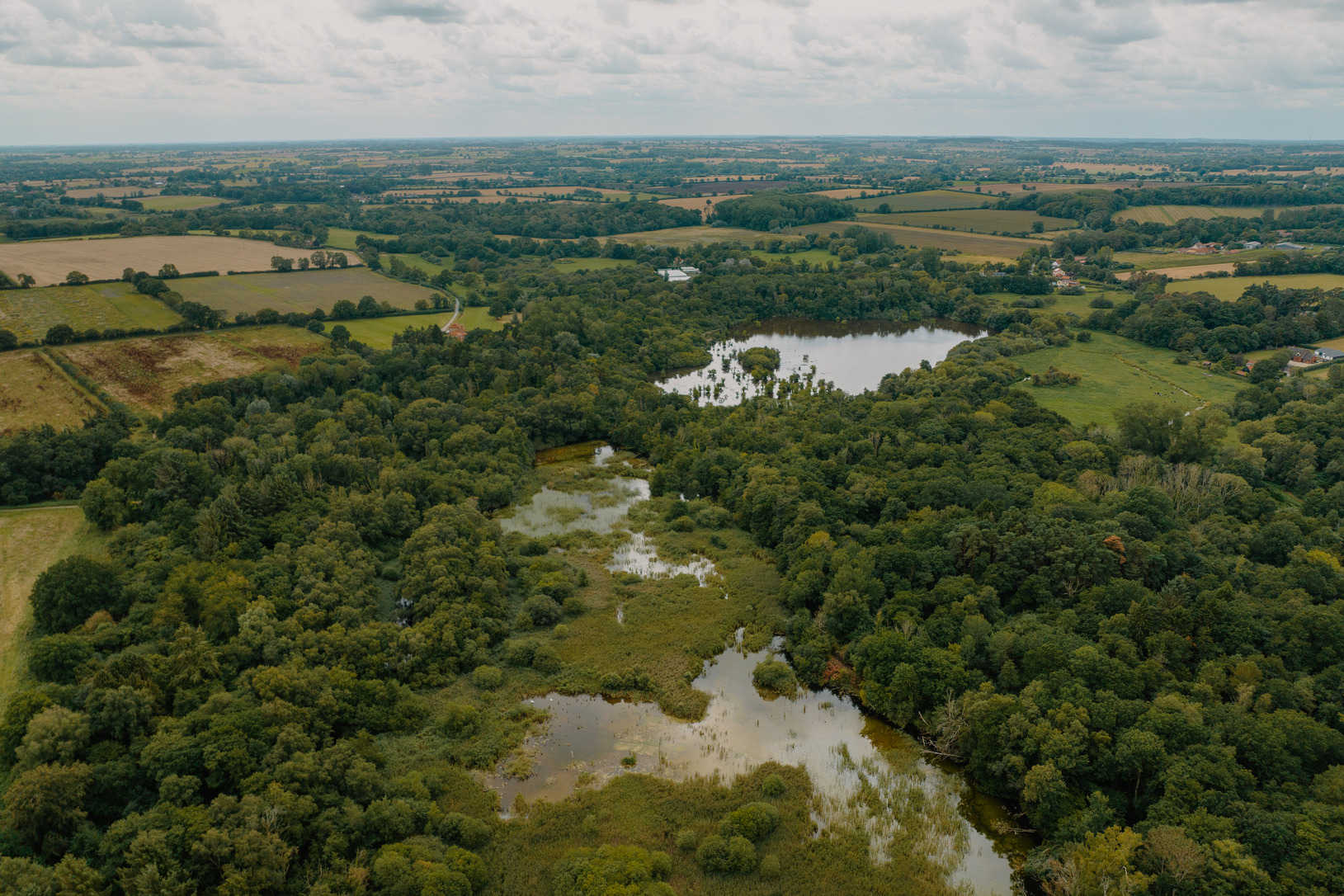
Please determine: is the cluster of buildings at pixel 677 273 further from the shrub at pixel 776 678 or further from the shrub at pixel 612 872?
the shrub at pixel 612 872

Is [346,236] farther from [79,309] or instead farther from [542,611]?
[542,611]

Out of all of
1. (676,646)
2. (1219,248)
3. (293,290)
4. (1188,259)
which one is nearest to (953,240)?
(1188,259)

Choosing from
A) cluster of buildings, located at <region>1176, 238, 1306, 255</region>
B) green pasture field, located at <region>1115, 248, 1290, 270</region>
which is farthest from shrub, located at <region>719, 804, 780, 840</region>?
cluster of buildings, located at <region>1176, 238, 1306, 255</region>

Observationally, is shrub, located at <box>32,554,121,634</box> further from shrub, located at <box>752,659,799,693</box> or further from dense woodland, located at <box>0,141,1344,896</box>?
shrub, located at <box>752,659,799,693</box>

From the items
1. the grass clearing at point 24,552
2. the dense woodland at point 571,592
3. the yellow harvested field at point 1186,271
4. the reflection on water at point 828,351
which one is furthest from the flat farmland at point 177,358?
the yellow harvested field at point 1186,271

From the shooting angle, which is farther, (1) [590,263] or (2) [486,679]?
(1) [590,263]

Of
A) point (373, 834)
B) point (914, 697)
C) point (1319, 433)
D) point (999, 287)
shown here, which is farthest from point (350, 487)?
point (999, 287)
